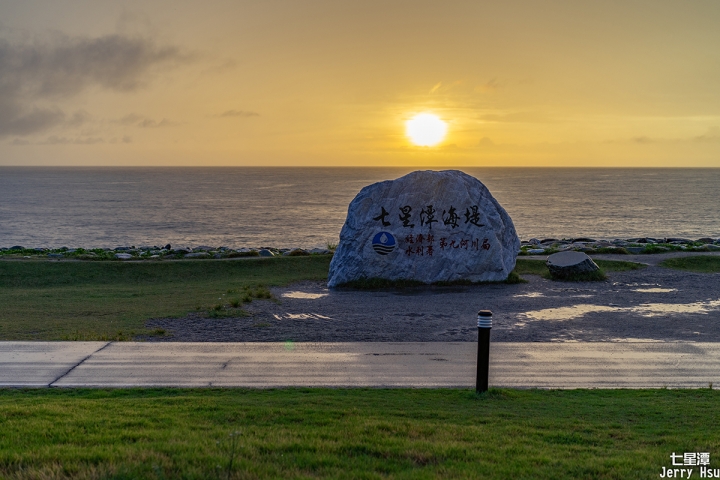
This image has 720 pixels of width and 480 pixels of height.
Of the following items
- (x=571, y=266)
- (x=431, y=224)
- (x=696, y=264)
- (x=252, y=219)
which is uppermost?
(x=252, y=219)

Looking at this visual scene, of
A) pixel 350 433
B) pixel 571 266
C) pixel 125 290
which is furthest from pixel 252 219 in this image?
pixel 350 433

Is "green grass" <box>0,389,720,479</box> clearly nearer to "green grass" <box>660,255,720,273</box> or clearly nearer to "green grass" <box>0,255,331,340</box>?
"green grass" <box>0,255,331,340</box>

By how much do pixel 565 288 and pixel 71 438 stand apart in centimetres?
1667

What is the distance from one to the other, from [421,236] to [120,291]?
947 cm

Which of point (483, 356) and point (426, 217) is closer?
point (483, 356)

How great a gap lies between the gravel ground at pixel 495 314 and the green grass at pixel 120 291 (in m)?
0.97

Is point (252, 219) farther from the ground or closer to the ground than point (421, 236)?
farther from the ground

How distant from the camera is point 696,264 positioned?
24797 mm

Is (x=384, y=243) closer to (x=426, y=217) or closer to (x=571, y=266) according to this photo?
(x=426, y=217)

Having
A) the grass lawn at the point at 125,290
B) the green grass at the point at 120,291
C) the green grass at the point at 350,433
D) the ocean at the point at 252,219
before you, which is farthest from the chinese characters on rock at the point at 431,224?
the ocean at the point at 252,219

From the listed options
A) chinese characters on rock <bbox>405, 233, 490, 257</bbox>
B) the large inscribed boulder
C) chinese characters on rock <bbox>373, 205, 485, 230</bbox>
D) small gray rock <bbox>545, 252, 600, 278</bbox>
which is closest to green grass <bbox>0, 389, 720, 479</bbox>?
the large inscribed boulder

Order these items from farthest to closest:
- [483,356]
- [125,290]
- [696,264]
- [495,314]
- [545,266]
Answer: [696,264] < [545,266] < [125,290] < [495,314] < [483,356]

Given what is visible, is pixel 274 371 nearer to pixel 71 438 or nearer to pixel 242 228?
pixel 71 438

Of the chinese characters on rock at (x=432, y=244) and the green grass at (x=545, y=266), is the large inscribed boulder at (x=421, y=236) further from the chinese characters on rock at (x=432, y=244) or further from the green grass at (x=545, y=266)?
the green grass at (x=545, y=266)
